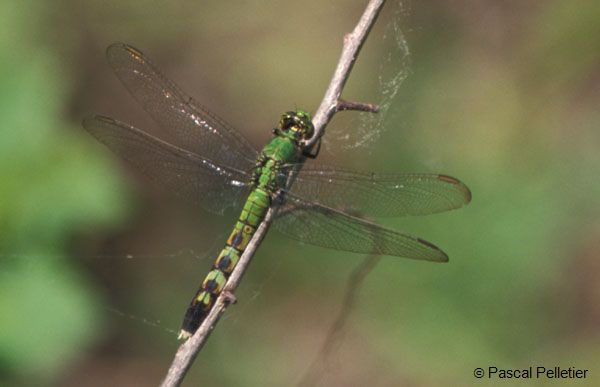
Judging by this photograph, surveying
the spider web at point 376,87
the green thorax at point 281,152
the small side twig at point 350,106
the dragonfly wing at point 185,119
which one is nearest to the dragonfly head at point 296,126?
the green thorax at point 281,152

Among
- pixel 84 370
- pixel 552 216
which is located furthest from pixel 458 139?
pixel 84 370

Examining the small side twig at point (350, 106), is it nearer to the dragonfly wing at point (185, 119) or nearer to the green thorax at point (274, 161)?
the green thorax at point (274, 161)

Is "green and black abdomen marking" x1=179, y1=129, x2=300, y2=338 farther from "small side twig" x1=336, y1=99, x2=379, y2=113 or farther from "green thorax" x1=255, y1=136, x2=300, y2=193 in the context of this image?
"small side twig" x1=336, y1=99, x2=379, y2=113

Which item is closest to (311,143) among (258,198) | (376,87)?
(258,198)

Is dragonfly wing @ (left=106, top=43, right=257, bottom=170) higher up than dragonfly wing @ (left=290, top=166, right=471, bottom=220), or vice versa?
dragonfly wing @ (left=106, top=43, right=257, bottom=170)

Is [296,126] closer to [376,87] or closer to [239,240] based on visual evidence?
[239,240]

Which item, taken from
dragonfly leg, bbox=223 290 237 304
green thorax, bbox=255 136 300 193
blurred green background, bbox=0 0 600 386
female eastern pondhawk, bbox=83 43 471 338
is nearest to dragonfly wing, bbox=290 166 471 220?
female eastern pondhawk, bbox=83 43 471 338
